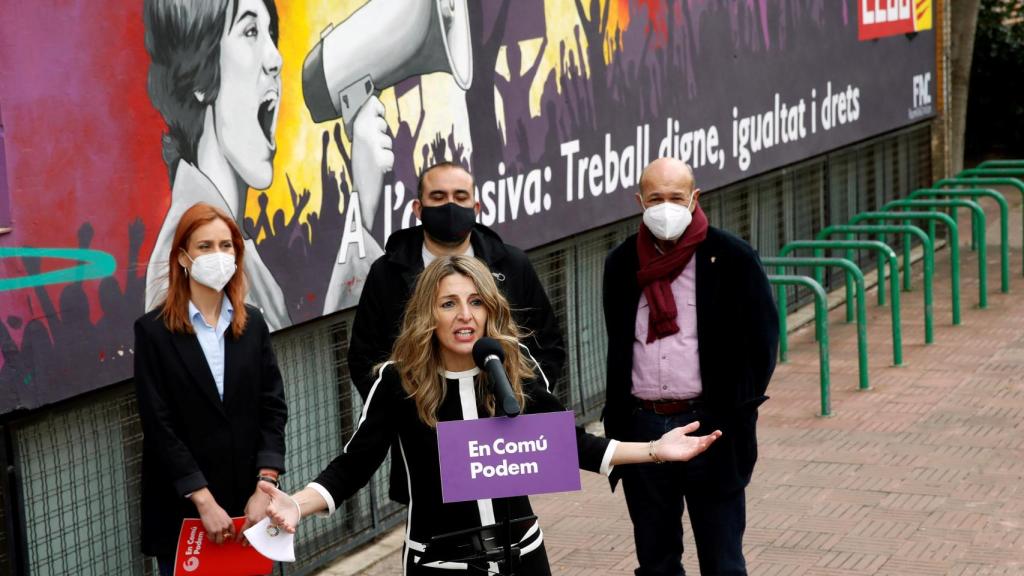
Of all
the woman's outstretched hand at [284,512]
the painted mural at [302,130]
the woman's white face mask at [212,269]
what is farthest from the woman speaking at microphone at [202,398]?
the woman's outstretched hand at [284,512]

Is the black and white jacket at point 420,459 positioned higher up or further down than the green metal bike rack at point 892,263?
higher up

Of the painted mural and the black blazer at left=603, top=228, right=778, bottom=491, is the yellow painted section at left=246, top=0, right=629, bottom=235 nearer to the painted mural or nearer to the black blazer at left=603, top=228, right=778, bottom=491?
the painted mural

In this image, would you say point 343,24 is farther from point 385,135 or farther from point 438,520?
point 438,520

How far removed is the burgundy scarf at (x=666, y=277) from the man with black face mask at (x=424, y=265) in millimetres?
385

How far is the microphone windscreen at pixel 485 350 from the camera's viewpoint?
3.52 metres

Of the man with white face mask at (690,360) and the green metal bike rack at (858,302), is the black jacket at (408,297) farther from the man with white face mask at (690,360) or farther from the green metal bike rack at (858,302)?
the green metal bike rack at (858,302)

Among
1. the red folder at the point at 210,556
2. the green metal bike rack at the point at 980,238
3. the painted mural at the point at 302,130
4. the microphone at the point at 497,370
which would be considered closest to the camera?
the microphone at the point at 497,370

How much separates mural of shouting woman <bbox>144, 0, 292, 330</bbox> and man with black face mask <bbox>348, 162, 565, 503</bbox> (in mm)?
866

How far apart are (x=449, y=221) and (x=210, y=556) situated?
4.64 ft

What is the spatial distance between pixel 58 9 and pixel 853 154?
1032cm

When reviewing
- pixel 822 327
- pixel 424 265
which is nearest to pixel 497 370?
pixel 424 265

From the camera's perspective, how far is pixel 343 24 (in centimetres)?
678

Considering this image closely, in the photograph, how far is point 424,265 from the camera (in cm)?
534

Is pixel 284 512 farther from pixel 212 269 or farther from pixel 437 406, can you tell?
pixel 212 269
